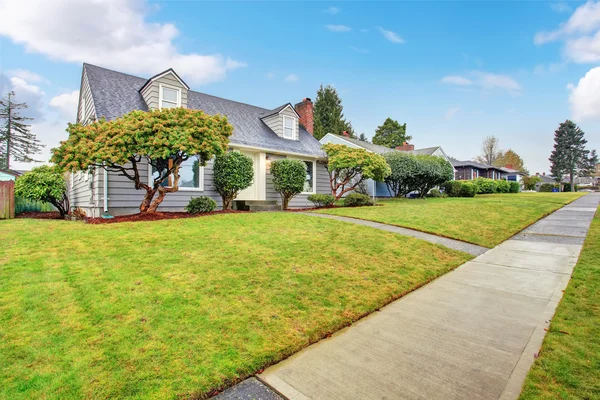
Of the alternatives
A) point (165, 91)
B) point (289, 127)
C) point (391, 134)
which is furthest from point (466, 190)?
point (391, 134)

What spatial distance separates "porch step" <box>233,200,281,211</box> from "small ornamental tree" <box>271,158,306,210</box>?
75 centimetres

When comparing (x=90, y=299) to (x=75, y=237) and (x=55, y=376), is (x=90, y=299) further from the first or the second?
(x=75, y=237)

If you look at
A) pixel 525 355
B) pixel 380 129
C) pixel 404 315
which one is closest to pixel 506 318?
pixel 525 355

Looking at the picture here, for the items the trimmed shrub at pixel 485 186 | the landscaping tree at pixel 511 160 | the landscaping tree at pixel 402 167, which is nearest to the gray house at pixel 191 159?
the landscaping tree at pixel 402 167

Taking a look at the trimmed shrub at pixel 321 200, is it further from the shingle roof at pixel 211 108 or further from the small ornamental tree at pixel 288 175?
the shingle roof at pixel 211 108

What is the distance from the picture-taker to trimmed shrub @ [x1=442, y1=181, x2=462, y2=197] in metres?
22.3

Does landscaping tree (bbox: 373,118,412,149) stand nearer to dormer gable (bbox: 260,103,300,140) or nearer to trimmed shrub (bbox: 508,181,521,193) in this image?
trimmed shrub (bbox: 508,181,521,193)

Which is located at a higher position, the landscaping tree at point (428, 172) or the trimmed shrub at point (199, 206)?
the landscaping tree at point (428, 172)

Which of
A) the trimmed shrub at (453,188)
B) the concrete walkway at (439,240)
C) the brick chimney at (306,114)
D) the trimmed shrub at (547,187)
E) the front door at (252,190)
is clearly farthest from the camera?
the trimmed shrub at (547,187)

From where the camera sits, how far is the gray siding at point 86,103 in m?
10.9

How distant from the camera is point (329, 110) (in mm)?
42406

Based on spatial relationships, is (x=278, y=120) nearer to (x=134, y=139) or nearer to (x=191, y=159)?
(x=191, y=159)

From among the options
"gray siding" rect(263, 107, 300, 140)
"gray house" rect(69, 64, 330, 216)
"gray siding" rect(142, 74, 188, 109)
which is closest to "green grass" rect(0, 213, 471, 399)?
"gray house" rect(69, 64, 330, 216)

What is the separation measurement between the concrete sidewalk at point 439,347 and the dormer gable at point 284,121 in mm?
12113
